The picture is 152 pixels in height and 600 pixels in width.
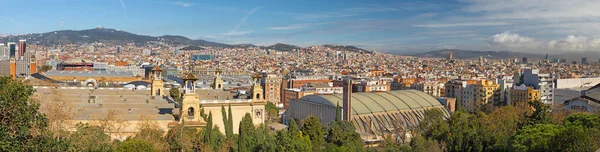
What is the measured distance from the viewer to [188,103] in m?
16.3

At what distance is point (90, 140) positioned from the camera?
39.9 ft

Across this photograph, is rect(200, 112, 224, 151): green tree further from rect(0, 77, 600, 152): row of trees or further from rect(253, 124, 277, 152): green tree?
rect(253, 124, 277, 152): green tree

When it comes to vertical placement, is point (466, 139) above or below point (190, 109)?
below

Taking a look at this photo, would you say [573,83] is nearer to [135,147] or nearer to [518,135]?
[518,135]

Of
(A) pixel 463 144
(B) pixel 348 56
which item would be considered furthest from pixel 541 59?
(A) pixel 463 144

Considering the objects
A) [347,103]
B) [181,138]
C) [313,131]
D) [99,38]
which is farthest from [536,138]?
[99,38]

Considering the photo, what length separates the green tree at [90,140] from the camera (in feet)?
36.2

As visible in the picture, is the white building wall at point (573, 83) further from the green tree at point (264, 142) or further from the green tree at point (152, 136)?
the green tree at point (152, 136)

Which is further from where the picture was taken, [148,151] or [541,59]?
[541,59]

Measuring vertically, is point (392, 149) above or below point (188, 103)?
below

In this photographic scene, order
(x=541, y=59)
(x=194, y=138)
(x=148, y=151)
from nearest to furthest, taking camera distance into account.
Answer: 1. (x=148, y=151)
2. (x=194, y=138)
3. (x=541, y=59)

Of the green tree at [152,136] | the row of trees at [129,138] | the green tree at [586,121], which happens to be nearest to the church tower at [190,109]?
the row of trees at [129,138]

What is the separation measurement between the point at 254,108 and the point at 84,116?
19.5 feet

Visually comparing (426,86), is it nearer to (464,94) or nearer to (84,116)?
(464,94)
